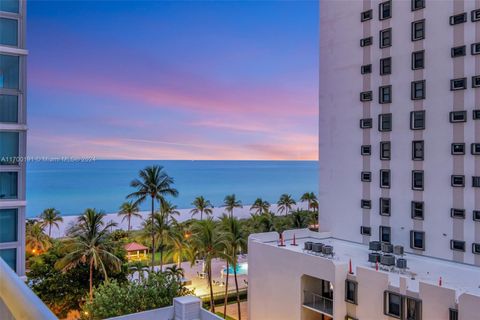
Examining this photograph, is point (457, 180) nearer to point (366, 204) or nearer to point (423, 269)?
point (423, 269)

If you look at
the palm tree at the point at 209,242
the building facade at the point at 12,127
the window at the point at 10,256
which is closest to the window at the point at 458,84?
the palm tree at the point at 209,242

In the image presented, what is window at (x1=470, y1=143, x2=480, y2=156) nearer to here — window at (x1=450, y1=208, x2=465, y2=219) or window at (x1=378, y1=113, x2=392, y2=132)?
window at (x1=450, y1=208, x2=465, y2=219)

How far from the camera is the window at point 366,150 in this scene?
784 inches

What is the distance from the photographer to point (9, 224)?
252 inches

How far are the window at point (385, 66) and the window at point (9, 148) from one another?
17.4 metres

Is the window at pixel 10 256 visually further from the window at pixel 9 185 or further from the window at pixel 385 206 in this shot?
the window at pixel 385 206

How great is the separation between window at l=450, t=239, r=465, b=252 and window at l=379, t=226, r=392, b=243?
2.87 metres

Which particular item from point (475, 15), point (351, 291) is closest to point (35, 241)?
point (351, 291)

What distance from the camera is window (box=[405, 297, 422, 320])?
12.7m

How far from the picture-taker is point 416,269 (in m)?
15.7

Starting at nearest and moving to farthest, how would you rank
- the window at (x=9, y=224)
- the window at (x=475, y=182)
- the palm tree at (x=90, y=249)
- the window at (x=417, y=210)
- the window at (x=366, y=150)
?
the window at (x=9, y=224) → the window at (x=475, y=182) → the window at (x=417, y=210) → the window at (x=366, y=150) → the palm tree at (x=90, y=249)

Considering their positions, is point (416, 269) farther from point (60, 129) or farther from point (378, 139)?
point (60, 129)

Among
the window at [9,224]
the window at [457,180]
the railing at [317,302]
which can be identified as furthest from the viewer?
the window at [457,180]

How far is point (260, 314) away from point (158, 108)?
9355cm
